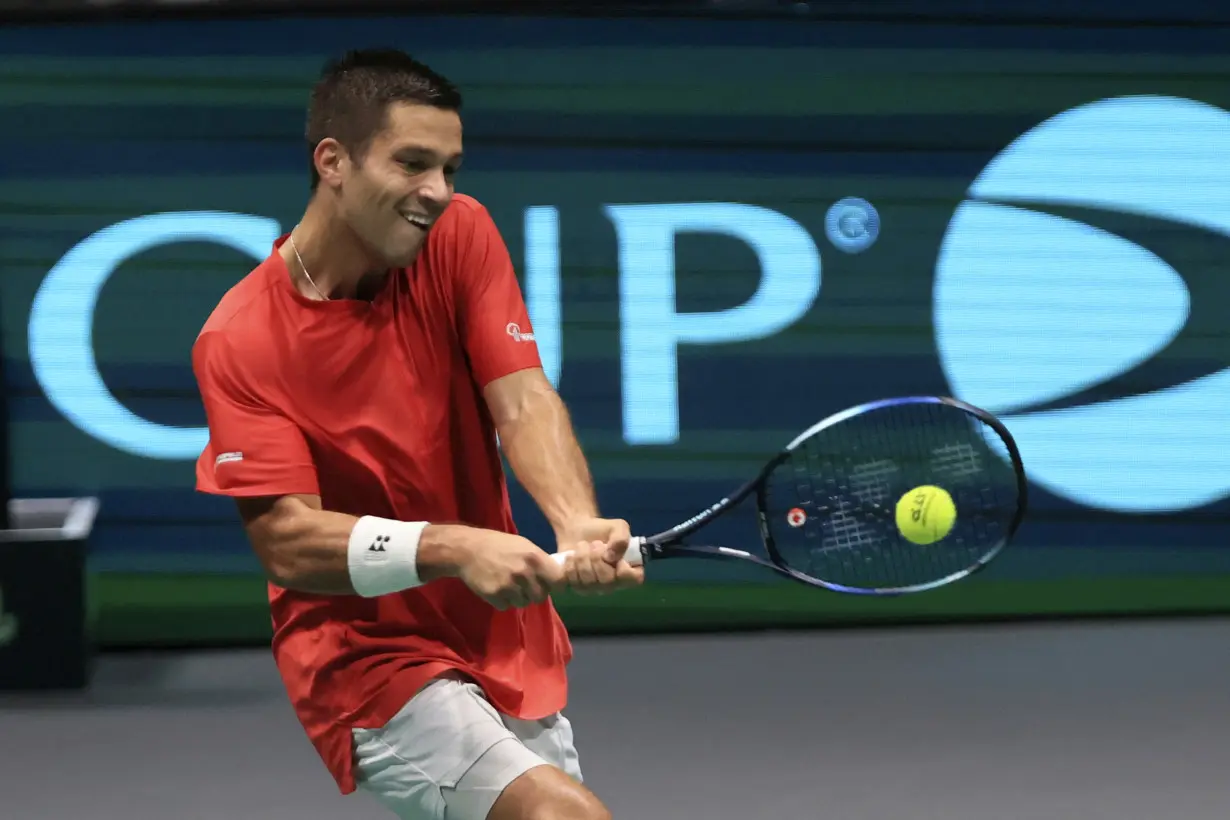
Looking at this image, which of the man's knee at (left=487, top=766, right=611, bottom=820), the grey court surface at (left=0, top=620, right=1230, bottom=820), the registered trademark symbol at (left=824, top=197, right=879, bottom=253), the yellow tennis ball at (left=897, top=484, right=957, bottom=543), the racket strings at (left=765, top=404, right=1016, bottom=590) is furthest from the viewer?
the registered trademark symbol at (left=824, top=197, right=879, bottom=253)

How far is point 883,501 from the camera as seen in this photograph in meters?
3.40

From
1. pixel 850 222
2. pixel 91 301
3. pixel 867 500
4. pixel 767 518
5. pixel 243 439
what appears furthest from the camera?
pixel 850 222

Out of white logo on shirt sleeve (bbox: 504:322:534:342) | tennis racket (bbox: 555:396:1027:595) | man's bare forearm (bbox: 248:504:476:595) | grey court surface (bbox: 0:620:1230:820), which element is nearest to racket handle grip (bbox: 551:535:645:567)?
tennis racket (bbox: 555:396:1027:595)

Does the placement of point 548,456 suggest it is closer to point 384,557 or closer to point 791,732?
→ point 384,557

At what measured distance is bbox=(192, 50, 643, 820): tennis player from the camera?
2660mm

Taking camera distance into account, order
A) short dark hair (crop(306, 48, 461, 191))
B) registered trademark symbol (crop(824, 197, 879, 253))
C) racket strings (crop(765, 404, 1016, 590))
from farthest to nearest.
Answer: registered trademark symbol (crop(824, 197, 879, 253)) → racket strings (crop(765, 404, 1016, 590)) → short dark hair (crop(306, 48, 461, 191))

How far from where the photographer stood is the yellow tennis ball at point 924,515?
3.18 m

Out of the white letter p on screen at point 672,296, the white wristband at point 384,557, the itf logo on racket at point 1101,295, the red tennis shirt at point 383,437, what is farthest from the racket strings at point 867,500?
the itf logo on racket at point 1101,295

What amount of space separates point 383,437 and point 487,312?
0.84 feet

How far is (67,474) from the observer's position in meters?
6.41

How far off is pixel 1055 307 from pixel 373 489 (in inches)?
164

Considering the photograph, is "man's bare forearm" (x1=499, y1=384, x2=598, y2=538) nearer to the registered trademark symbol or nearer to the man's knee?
the man's knee

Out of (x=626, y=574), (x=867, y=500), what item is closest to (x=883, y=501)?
(x=867, y=500)

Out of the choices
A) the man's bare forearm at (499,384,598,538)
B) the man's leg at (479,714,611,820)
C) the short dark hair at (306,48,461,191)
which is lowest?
the man's leg at (479,714,611,820)
